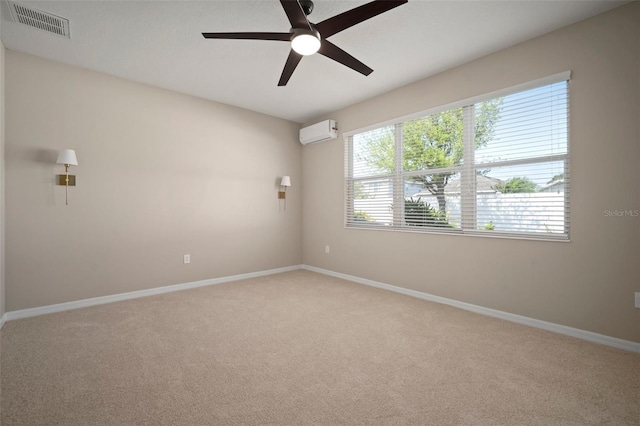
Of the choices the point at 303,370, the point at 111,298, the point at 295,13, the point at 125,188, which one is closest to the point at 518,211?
the point at 303,370

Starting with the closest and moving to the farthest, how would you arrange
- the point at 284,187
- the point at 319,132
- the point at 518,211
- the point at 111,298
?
the point at 518,211 → the point at 111,298 → the point at 319,132 → the point at 284,187

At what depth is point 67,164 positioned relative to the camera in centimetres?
311

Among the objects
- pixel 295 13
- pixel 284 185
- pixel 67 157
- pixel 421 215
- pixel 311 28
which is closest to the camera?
pixel 295 13

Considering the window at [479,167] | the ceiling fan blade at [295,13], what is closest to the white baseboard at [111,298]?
the window at [479,167]

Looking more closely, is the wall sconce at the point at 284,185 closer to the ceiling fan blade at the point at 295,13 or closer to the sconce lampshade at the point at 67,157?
the sconce lampshade at the point at 67,157

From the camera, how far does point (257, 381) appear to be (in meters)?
1.88

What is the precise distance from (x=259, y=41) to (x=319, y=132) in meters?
2.11

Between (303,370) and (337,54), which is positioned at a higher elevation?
(337,54)

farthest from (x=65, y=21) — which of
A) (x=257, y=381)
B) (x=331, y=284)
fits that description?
(x=331, y=284)

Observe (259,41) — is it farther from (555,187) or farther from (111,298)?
(111,298)

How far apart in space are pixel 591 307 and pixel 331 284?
2.80m

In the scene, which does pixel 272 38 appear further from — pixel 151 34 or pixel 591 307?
pixel 591 307

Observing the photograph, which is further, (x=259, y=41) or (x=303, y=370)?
(x=259, y=41)

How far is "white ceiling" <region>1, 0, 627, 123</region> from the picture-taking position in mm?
2369
